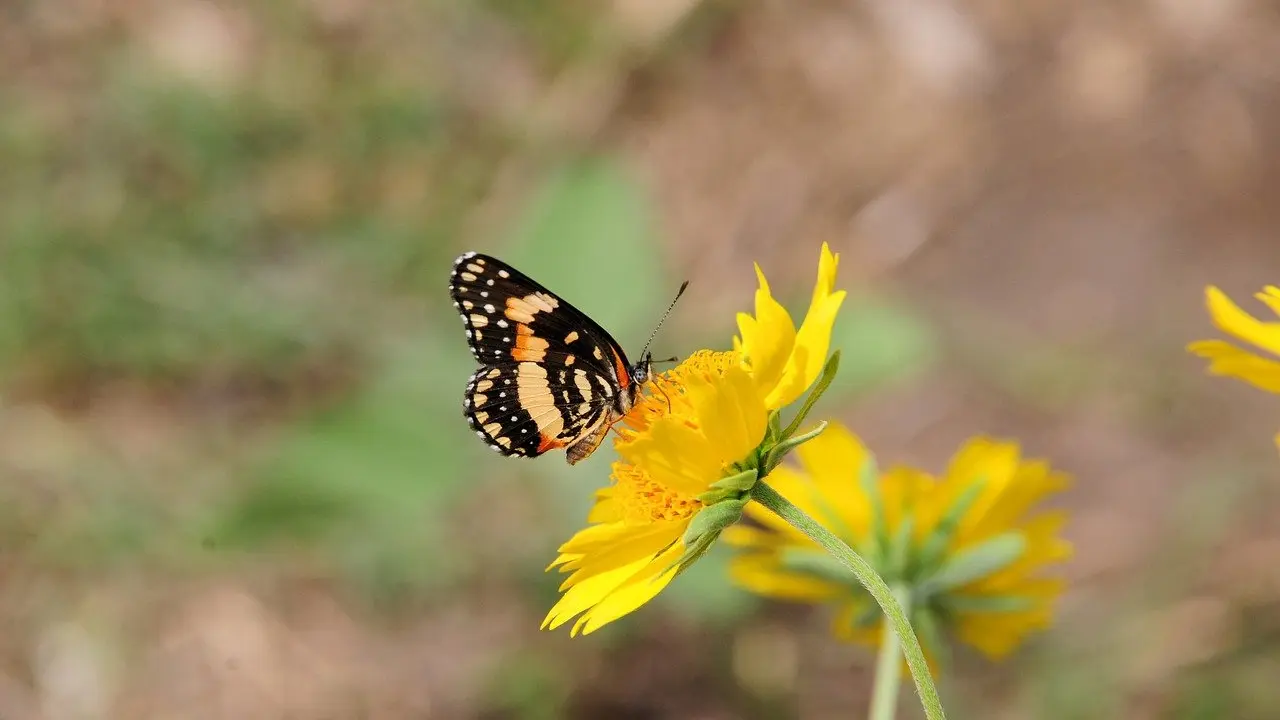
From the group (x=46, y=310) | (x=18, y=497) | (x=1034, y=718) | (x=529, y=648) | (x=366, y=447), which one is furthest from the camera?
(x=46, y=310)

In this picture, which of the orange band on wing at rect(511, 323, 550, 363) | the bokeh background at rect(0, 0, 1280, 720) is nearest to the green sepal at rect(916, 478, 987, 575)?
the orange band on wing at rect(511, 323, 550, 363)

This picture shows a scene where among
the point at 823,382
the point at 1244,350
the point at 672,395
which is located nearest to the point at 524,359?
the point at 672,395

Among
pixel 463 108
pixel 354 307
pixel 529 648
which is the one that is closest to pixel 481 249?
pixel 354 307

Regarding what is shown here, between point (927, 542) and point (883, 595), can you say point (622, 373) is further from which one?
point (883, 595)

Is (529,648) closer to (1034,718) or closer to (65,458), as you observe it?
(1034,718)

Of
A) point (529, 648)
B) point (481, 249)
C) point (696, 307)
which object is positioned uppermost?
point (481, 249)

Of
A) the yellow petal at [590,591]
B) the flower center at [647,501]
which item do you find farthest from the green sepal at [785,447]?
the yellow petal at [590,591]
